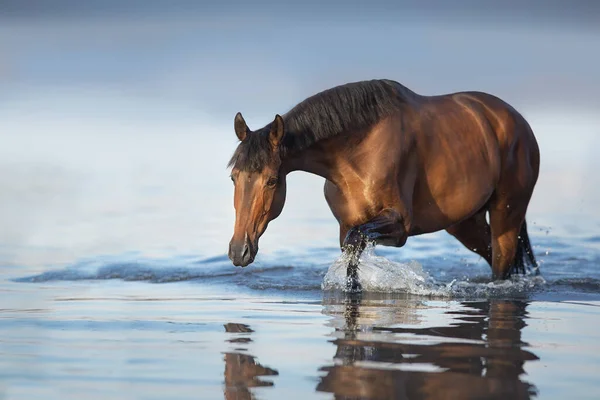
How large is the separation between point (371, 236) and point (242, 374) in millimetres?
2848

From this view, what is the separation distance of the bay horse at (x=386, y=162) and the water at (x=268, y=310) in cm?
36

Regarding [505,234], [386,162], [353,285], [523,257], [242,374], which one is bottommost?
[242,374]

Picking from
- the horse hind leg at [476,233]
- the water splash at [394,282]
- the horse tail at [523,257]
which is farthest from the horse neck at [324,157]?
the horse tail at [523,257]

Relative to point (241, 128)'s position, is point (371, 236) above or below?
below

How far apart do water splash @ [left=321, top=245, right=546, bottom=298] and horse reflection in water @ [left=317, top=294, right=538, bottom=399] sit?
1419mm

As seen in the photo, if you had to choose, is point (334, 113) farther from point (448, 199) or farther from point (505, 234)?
point (505, 234)

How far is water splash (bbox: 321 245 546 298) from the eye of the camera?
6.91 meters

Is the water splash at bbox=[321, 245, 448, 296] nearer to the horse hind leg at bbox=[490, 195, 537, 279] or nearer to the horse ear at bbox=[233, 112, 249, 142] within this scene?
the horse ear at bbox=[233, 112, 249, 142]

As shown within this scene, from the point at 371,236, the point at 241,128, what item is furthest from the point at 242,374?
the point at 371,236

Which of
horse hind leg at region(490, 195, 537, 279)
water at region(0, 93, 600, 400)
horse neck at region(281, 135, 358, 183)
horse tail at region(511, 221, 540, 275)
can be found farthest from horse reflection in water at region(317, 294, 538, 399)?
horse tail at region(511, 221, 540, 275)

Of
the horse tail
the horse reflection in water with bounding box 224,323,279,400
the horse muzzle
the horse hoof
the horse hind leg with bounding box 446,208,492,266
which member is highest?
the horse hind leg with bounding box 446,208,492,266

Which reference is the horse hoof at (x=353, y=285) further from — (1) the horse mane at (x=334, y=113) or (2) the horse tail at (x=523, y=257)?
(2) the horse tail at (x=523, y=257)

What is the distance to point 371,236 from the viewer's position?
22.1 ft

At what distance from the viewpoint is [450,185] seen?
24.7 ft
